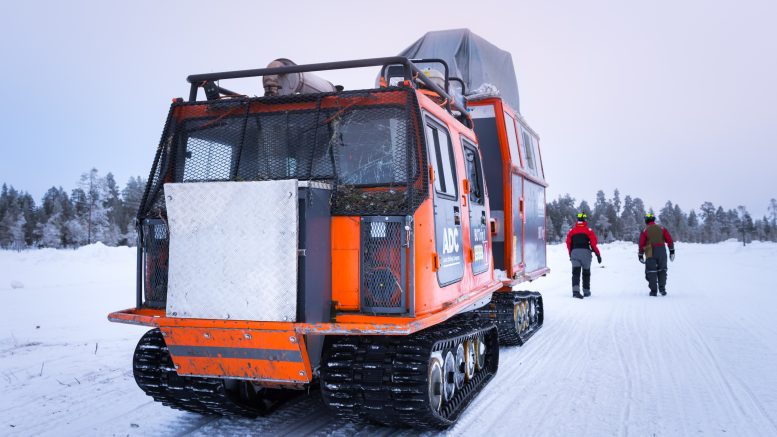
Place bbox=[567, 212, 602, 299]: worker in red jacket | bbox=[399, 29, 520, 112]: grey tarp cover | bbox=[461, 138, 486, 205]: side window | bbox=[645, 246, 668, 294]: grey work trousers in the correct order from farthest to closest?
bbox=[567, 212, 602, 299]: worker in red jacket < bbox=[645, 246, 668, 294]: grey work trousers < bbox=[399, 29, 520, 112]: grey tarp cover < bbox=[461, 138, 486, 205]: side window

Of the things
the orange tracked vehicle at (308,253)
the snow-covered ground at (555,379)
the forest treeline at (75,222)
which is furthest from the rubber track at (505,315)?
the forest treeline at (75,222)

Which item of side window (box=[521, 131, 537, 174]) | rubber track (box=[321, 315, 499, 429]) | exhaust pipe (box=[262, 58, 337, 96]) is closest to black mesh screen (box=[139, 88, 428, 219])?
exhaust pipe (box=[262, 58, 337, 96])

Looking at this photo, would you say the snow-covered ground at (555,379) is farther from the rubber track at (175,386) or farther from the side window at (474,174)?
the side window at (474,174)

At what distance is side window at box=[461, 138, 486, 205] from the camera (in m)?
5.87

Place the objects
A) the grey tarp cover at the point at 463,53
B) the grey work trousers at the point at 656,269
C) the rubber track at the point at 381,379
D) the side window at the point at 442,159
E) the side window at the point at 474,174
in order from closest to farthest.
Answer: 1. the rubber track at the point at 381,379
2. the side window at the point at 442,159
3. the side window at the point at 474,174
4. the grey tarp cover at the point at 463,53
5. the grey work trousers at the point at 656,269

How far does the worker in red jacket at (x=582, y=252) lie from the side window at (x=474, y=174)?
7.85 m

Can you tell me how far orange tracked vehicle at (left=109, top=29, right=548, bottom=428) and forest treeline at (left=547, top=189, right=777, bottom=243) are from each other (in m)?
79.2

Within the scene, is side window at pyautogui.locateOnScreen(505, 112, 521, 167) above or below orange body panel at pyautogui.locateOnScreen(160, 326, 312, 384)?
above

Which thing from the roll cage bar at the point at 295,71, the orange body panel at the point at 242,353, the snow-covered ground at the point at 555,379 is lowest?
the snow-covered ground at the point at 555,379

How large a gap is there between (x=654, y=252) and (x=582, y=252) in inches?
73.2

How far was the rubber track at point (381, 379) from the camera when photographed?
4.01 m

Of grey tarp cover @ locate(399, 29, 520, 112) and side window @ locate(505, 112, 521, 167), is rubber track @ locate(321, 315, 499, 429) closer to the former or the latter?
side window @ locate(505, 112, 521, 167)

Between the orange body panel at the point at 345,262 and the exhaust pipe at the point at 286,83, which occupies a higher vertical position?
the exhaust pipe at the point at 286,83

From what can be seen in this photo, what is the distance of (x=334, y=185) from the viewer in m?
4.25
